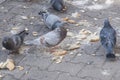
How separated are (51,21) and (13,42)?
1169mm

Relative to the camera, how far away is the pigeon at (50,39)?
6.00 meters

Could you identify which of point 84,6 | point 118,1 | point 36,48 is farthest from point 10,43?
point 118,1

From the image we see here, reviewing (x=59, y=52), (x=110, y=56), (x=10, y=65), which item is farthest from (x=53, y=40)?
(x=110, y=56)

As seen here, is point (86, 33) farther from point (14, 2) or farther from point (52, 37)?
point (14, 2)

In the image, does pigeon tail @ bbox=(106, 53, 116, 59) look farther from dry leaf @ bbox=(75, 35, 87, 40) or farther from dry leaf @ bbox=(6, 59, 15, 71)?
dry leaf @ bbox=(6, 59, 15, 71)

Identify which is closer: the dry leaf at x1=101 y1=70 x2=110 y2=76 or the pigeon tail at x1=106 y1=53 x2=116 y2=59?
the dry leaf at x1=101 y1=70 x2=110 y2=76

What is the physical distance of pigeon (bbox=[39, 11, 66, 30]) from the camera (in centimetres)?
672

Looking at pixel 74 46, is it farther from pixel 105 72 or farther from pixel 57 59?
pixel 105 72

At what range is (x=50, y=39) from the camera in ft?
19.8

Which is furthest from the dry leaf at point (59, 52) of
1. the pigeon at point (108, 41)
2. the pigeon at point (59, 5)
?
the pigeon at point (59, 5)

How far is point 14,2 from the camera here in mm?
8422

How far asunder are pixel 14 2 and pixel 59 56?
284 centimetres

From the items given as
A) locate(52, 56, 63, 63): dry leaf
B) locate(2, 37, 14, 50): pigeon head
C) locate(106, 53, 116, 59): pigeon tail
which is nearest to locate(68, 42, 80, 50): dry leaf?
locate(52, 56, 63, 63): dry leaf

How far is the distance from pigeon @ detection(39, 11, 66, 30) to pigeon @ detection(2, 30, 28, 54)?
781 millimetres
